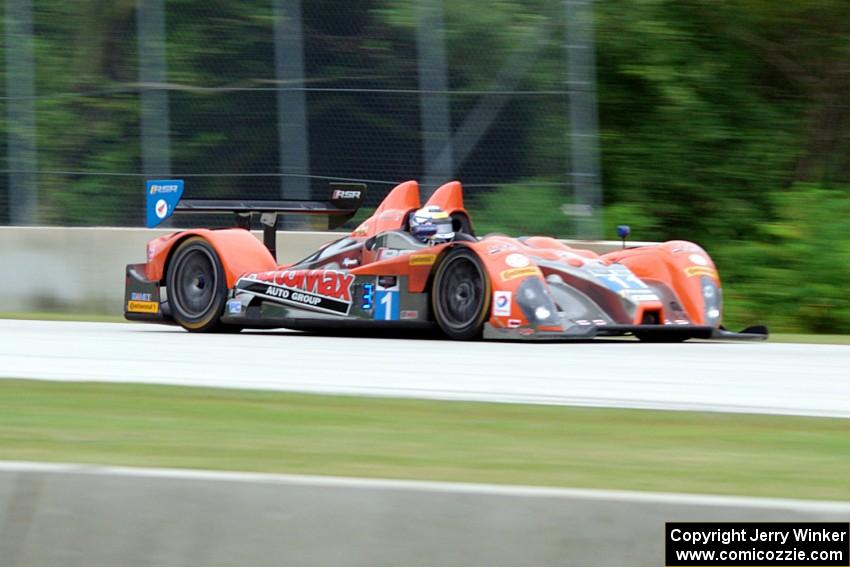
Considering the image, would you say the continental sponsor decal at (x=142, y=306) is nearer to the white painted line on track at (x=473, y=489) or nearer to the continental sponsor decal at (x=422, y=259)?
the continental sponsor decal at (x=422, y=259)

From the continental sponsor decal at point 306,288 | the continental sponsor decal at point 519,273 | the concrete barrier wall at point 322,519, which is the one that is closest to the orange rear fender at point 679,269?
the continental sponsor decal at point 519,273

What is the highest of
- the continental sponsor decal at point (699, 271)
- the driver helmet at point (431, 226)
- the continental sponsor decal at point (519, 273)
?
A: the driver helmet at point (431, 226)

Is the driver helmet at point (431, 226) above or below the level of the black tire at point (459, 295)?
above

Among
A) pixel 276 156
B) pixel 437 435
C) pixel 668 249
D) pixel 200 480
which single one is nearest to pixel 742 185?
pixel 276 156

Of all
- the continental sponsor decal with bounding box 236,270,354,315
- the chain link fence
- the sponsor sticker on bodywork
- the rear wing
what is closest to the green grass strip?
the sponsor sticker on bodywork

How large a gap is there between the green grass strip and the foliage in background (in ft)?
30.0

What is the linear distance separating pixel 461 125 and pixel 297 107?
6.22 ft

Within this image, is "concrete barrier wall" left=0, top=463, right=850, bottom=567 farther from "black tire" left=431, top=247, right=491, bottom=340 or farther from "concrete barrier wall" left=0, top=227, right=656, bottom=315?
"concrete barrier wall" left=0, top=227, right=656, bottom=315

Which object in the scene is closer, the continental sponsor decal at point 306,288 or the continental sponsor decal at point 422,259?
the continental sponsor decal at point 422,259

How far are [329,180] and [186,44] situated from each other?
256 cm

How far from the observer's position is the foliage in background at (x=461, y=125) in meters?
16.2

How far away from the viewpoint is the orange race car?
11039mm

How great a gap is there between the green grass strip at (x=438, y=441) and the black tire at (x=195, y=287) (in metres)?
5.76

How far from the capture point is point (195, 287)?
527 inches
